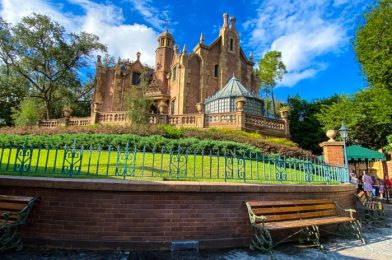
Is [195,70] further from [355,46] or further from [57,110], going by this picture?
[57,110]

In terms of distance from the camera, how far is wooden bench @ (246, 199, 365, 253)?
5395 mm

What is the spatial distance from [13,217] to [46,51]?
32720 millimetres

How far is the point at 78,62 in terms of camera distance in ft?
113

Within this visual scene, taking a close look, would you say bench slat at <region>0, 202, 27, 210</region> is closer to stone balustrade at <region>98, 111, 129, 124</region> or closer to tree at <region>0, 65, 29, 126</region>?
stone balustrade at <region>98, 111, 129, 124</region>

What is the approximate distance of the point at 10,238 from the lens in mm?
4672

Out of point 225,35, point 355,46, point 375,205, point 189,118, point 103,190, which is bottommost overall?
point 375,205

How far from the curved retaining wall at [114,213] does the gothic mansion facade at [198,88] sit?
14191 mm

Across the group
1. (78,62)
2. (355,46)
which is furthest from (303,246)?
(78,62)

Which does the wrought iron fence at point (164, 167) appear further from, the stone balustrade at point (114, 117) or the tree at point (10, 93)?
the tree at point (10, 93)

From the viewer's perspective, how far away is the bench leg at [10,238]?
182 inches

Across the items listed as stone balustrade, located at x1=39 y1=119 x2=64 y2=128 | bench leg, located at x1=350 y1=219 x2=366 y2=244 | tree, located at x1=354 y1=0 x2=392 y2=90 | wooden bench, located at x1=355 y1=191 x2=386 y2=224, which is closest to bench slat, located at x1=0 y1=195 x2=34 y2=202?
bench leg, located at x1=350 y1=219 x2=366 y2=244

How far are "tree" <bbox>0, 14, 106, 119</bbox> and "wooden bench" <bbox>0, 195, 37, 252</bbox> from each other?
101 ft

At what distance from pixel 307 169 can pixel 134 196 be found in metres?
5.36

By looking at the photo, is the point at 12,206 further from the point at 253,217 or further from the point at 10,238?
the point at 253,217
